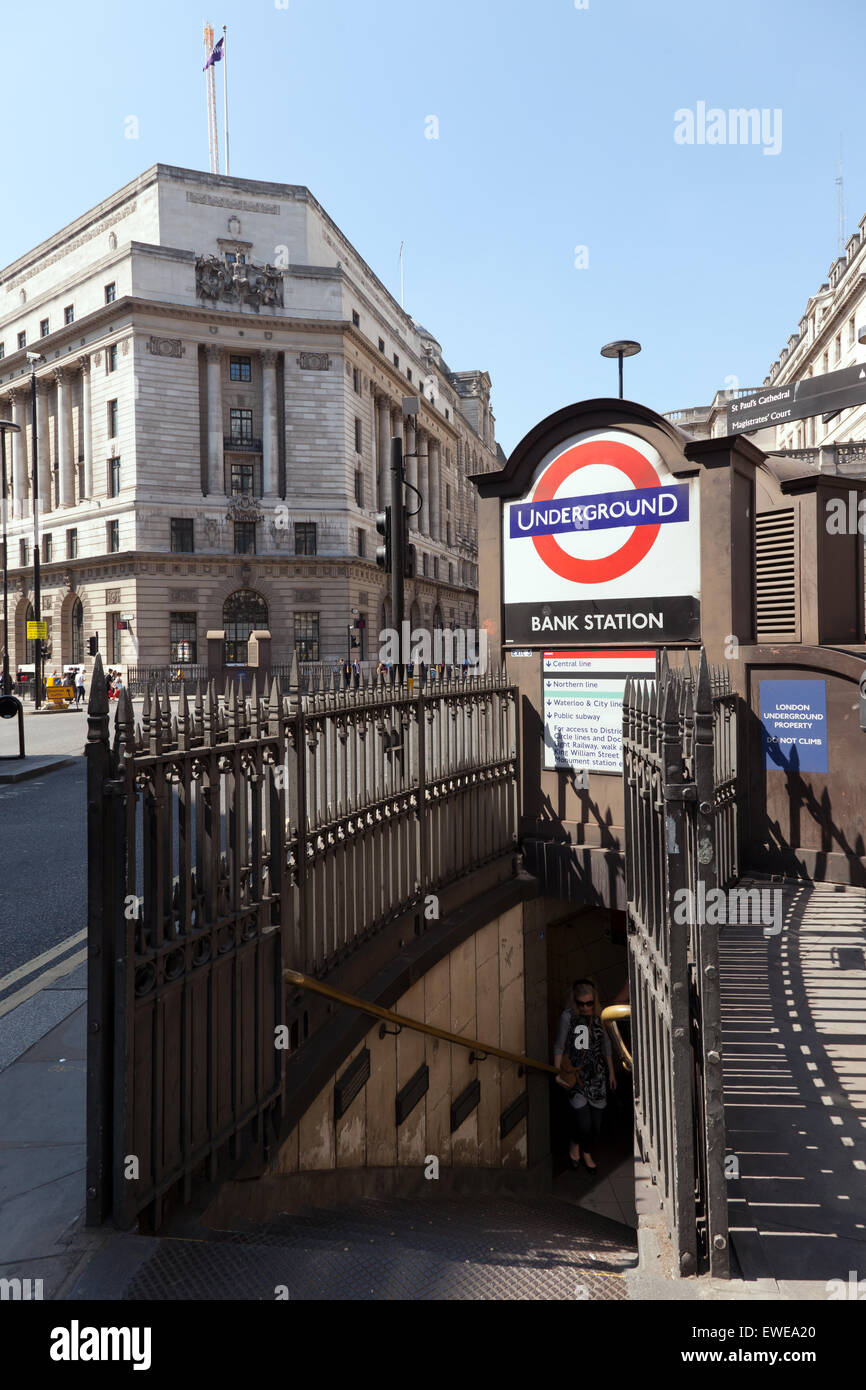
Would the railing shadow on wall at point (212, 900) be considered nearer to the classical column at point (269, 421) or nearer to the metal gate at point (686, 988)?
the metal gate at point (686, 988)

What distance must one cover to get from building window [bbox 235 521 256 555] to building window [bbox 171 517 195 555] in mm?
2330

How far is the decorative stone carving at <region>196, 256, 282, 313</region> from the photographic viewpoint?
4569 centimetres

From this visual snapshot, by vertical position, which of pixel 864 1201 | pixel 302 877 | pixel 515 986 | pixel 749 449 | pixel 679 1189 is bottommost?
pixel 515 986

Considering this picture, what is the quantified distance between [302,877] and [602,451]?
5.57 metres

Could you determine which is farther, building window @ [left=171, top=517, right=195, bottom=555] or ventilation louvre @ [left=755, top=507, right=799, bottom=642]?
building window @ [left=171, top=517, right=195, bottom=555]

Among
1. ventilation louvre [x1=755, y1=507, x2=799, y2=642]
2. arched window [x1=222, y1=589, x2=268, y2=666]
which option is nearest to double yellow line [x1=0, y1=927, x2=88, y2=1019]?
ventilation louvre [x1=755, y1=507, x2=799, y2=642]

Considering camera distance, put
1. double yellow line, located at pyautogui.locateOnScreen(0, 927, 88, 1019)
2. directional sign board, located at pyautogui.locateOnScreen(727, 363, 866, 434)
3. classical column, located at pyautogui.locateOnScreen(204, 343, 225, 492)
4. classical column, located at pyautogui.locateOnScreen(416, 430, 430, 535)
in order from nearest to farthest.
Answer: double yellow line, located at pyautogui.locateOnScreen(0, 927, 88, 1019) < directional sign board, located at pyautogui.locateOnScreen(727, 363, 866, 434) < classical column, located at pyautogui.locateOnScreen(204, 343, 225, 492) < classical column, located at pyautogui.locateOnScreen(416, 430, 430, 535)

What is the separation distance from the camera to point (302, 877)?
4961mm

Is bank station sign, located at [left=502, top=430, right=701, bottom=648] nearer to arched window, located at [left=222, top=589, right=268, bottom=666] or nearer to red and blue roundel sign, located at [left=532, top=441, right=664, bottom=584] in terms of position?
red and blue roundel sign, located at [left=532, top=441, right=664, bottom=584]

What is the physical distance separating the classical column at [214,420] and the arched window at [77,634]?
35.7ft

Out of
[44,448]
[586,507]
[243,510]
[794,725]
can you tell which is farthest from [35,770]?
[44,448]
